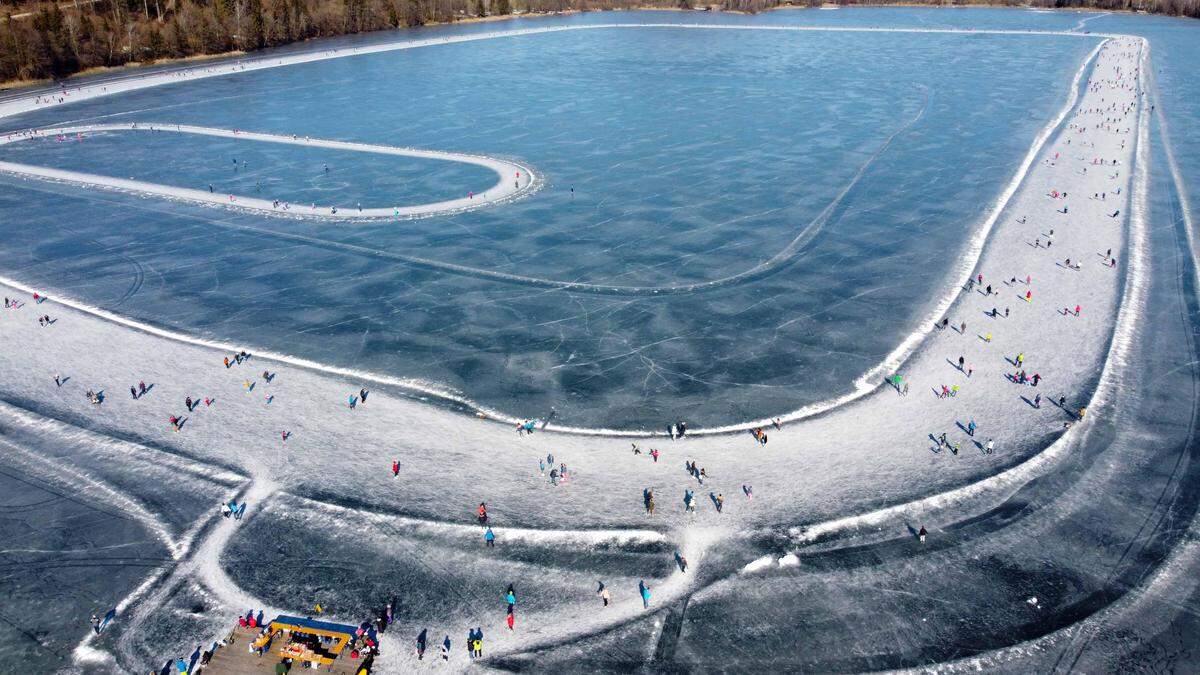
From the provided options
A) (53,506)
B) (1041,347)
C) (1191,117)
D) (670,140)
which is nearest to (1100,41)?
(1191,117)

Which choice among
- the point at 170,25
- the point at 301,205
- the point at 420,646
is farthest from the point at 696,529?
the point at 170,25

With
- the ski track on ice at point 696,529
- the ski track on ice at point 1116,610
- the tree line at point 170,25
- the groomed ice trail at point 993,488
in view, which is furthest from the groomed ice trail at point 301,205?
the ski track on ice at point 1116,610

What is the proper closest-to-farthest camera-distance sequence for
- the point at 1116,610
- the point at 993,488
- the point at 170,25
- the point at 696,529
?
1. the point at 1116,610
2. the point at 696,529
3. the point at 993,488
4. the point at 170,25

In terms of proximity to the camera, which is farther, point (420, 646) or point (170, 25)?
point (170, 25)

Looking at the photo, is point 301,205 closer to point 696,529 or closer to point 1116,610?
point 696,529

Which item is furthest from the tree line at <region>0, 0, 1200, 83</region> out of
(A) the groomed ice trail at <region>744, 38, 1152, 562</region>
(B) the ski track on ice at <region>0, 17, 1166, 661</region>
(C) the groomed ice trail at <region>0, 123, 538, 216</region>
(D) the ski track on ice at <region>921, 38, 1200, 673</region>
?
(D) the ski track on ice at <region>921, 38, 1200, 673</region>

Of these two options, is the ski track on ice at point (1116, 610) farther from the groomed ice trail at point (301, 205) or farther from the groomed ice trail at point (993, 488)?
the groomed ice trail at point (301, 205)

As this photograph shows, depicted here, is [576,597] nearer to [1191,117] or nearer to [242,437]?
[242,437]
